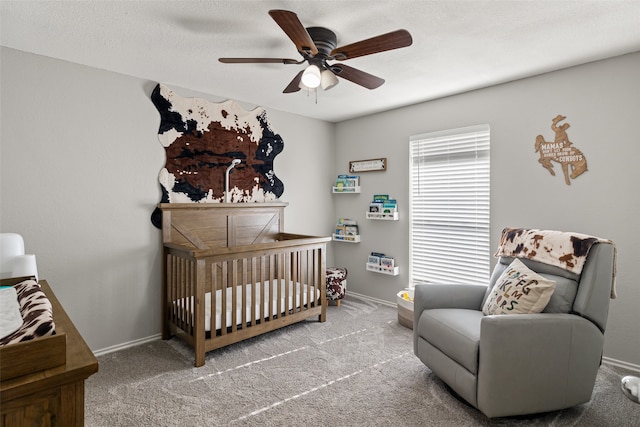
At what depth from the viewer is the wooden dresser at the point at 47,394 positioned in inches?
28.5

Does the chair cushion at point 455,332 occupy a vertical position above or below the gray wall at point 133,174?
below

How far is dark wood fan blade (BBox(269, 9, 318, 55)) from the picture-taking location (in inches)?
59.6

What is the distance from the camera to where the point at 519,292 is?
80.6 inches

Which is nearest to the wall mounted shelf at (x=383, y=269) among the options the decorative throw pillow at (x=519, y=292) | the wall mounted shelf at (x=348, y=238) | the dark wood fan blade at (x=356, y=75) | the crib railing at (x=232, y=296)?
the wall mounted shelf at (x=348, y=238)

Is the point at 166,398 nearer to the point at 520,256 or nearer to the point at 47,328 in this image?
the point at 47,328

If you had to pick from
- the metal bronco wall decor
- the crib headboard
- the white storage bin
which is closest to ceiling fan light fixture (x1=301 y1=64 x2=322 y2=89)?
the crib headboard

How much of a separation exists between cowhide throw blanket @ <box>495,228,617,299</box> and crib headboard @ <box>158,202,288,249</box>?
7.68 feet

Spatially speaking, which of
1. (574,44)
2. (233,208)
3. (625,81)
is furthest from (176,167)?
(625,81)

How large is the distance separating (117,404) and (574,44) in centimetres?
381

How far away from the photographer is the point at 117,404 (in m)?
2.07

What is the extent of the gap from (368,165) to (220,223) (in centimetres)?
193

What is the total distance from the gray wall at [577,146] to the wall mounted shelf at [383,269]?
3.8 inches

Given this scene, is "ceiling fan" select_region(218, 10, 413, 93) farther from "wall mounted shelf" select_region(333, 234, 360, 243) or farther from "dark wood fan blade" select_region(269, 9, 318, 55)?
"wall mounted shelf" select_region(333, 234, 360, 243)

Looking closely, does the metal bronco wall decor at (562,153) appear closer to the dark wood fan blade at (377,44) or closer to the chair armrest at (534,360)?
the chair armrest at (534,360)
